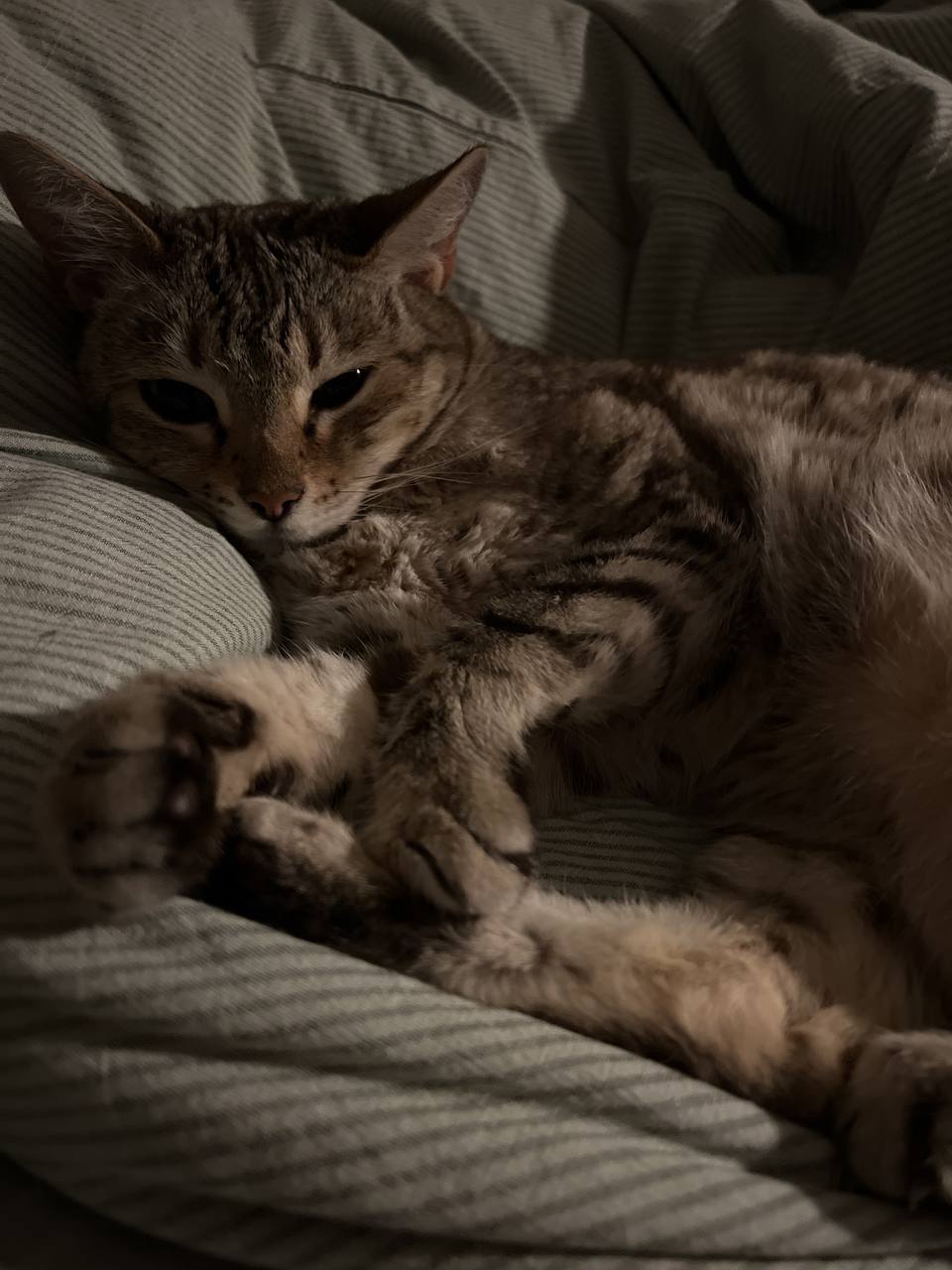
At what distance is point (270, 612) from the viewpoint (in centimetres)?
109

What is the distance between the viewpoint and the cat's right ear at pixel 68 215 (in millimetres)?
1006

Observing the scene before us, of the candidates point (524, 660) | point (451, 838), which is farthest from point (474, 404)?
point (451, 838)

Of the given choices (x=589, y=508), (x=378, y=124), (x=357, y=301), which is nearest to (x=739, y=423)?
→ (x=589, y=508)

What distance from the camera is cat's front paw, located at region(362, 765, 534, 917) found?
761 mm

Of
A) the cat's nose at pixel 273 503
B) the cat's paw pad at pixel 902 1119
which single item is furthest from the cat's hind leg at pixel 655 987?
the cat's nose at pixel 273 503

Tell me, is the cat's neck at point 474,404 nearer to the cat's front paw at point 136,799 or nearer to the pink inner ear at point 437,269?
the pink inner ear at point 437,269

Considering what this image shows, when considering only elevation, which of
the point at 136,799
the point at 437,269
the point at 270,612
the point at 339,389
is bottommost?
the point at 270,612

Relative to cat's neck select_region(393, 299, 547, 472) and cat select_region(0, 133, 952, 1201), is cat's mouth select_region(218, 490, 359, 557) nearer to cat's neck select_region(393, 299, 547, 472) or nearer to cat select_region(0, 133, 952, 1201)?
cat select_region(0, 133, 952, 1201)

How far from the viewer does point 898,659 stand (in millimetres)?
958

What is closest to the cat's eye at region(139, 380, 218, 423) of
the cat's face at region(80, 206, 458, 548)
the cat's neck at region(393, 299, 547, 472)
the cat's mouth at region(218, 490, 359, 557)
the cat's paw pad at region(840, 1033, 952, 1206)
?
the cat's face at region(80, 206, 458, 548)

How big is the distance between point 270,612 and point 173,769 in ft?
1.31

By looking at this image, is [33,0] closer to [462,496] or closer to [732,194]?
[462,496]

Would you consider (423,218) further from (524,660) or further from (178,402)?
(524,660)

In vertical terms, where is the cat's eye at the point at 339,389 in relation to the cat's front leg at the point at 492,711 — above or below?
above
